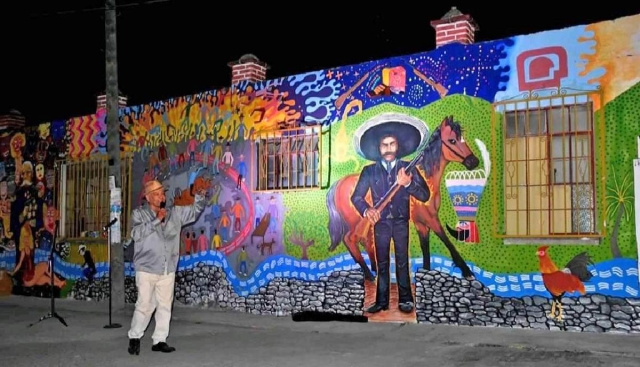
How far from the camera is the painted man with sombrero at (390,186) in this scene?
33.1ft

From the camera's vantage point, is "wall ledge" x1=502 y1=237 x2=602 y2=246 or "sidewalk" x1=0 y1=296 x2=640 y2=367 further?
"wall ledge" x1=502 y1=237 x2=602 y2=246

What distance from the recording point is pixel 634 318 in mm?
8375

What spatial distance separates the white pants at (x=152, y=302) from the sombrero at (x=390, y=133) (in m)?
4.05

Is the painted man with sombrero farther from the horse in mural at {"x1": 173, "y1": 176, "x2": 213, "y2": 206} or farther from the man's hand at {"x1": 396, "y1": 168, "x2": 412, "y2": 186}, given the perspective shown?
the horse in mural at {"x1": 173, "y1": 176, "x2": 213, "y2": 206}

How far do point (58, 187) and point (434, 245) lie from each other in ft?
29.0

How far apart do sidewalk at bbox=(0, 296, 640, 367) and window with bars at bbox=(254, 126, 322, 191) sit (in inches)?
90.3

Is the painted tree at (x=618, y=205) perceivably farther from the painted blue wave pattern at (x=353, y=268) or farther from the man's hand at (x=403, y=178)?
the man's hand at (x=403, y=178)

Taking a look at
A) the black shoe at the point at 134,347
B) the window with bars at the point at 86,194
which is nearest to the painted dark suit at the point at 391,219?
the black shoe at the point at 134,347

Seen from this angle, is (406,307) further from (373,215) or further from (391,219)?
(373,215)

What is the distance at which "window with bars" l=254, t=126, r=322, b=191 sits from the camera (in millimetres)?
11195

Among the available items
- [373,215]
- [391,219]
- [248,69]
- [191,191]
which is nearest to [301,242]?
[373,215]

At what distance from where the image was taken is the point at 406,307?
32.9 ft

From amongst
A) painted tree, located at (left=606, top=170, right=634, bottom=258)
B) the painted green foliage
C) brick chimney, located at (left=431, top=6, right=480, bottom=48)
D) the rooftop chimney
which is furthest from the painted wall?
painted tree, located at (left=606, top=170, right=634, bottom=258)

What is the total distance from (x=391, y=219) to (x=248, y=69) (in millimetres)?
4056
